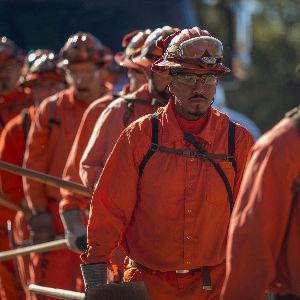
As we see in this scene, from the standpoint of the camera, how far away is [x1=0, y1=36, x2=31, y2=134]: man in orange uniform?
14477mm

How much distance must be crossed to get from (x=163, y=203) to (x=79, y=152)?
2.87m

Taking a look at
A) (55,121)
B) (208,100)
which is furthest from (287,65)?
(208,100)

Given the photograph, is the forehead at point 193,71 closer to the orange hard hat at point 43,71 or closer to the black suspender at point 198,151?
the black suspender at point 198,151

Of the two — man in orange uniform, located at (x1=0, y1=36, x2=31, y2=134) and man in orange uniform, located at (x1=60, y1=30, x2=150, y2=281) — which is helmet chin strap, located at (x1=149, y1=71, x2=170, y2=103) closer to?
man in orange uniform, located at (x1=60, y1=30, x2=150, y2=281)

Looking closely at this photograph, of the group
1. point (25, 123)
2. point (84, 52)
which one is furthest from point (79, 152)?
point (25, 123)

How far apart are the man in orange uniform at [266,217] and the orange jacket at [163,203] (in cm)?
190

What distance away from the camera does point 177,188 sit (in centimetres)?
820

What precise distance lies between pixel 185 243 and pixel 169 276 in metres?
0.22

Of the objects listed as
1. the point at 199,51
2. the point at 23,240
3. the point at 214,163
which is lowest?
the point at 23,240

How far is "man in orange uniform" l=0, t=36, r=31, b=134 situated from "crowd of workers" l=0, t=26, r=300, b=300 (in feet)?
2.69

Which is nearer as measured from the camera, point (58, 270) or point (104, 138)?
point (104, 138)

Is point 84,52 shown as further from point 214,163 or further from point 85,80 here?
point 214,163

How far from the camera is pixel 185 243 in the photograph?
8305 mm

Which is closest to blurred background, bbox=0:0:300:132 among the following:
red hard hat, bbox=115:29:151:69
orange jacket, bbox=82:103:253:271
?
red hard hat, bbox=115:29:151:69
